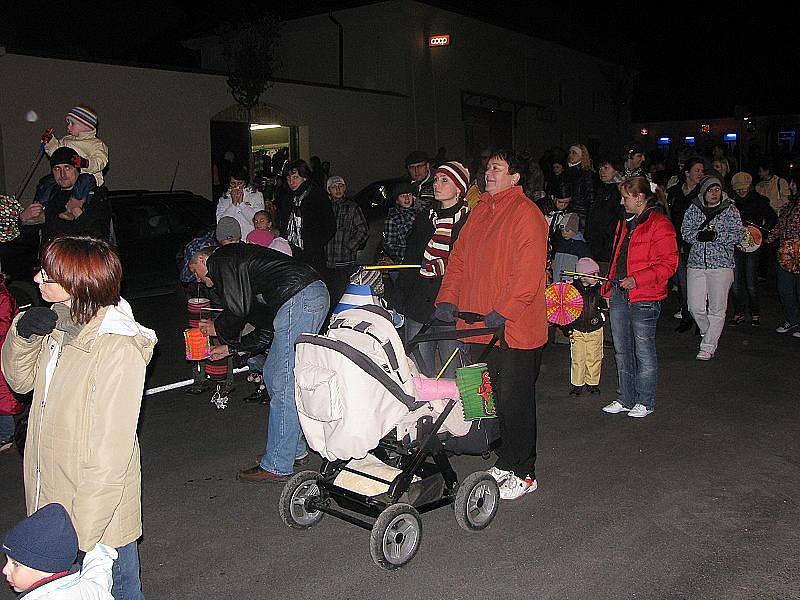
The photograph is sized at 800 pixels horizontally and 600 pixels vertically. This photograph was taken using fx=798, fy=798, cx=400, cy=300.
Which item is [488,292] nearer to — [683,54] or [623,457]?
[623,457]

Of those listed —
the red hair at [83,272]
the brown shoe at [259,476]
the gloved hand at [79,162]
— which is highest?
the gloved hand at [79,162]

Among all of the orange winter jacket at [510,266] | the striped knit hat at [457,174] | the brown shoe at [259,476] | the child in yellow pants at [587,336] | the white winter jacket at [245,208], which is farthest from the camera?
the white winter jacket at [245,208]

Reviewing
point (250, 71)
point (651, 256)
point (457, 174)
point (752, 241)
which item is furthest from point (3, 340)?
point (250, 71)

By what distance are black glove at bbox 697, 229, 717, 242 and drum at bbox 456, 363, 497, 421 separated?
5.34m

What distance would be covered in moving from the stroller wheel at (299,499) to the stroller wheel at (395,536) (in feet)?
1.97

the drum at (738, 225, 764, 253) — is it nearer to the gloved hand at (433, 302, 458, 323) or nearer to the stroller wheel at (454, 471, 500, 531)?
the gloved hand at (433, 302, 458, 323)

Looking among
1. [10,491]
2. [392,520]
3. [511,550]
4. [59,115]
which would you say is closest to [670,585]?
[511,550]

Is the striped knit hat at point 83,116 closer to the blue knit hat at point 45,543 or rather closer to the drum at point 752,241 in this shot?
the blue knit hat at point 45,543

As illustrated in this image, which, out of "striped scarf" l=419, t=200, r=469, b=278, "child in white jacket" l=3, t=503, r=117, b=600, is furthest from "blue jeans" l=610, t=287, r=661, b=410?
"child in white jacket" l=3, t=503, r=117, b=600

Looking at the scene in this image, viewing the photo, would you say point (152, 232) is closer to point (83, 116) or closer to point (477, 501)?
point (83, 116)

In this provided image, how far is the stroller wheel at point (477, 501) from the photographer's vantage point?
15.9 feet

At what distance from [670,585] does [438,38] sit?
25.0 metres

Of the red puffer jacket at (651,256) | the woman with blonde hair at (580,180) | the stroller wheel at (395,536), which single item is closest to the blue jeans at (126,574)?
the stroller wheel at (395,536)

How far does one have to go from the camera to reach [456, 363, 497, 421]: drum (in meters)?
4.70
